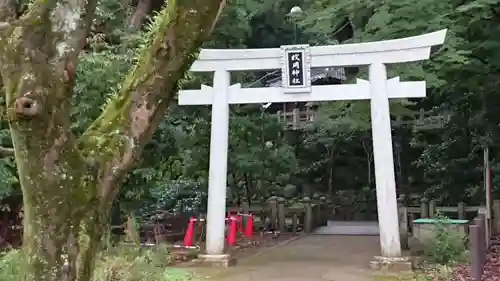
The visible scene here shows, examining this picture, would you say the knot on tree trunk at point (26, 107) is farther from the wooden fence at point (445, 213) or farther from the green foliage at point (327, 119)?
the wooden fence at point (445, 213)

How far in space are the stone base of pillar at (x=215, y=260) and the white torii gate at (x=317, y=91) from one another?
0.16 feet

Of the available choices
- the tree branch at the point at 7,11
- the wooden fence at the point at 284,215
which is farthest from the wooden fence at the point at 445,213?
the tree branch at the point at 7,11

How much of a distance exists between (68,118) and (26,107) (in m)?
0.28

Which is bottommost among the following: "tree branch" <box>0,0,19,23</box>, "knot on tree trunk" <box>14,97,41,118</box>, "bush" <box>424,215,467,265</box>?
"bush" <box>424,215,467,265</box>

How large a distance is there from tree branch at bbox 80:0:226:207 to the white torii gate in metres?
6.47

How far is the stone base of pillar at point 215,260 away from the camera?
9.53 meters

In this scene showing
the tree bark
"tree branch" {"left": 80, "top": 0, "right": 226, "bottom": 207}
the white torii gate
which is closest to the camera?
"tree branch" {"left": 80, "top": 0, "right": 226, "bottom": 207}

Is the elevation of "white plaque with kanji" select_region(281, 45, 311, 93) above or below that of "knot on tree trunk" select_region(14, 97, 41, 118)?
above

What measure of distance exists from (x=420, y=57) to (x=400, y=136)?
43.0 feet

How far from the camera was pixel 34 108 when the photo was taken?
2945mm

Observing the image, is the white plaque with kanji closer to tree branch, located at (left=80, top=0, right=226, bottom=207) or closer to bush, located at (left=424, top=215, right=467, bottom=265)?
bush, located at (left=424, top=215, right=467, bottom=265)

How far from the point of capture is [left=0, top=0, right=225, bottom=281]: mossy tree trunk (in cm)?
305

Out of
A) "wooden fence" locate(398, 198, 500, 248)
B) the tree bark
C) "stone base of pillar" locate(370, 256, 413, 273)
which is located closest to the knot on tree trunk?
"stone base of pillar" locate(370, 256, 413, 273)

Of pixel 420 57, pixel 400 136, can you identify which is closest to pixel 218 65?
pixel 420 57
